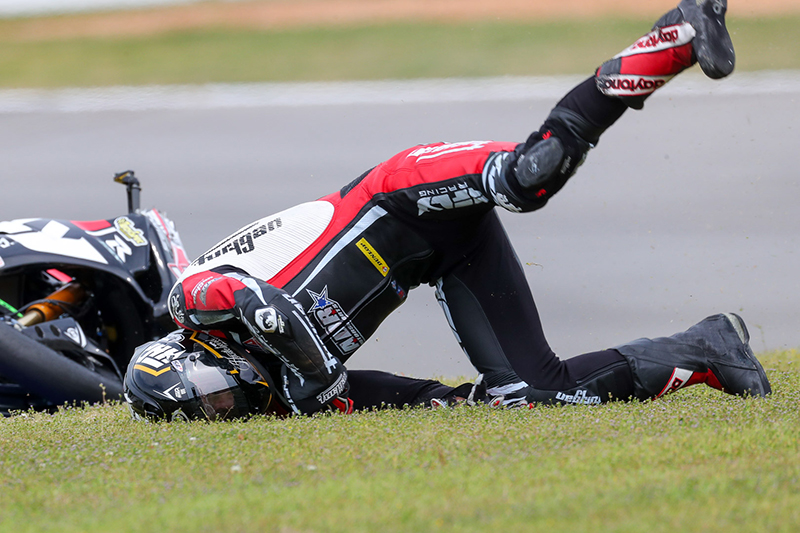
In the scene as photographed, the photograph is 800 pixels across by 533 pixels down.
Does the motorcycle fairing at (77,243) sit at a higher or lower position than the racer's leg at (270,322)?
higher

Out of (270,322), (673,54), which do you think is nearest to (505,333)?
(270,322)

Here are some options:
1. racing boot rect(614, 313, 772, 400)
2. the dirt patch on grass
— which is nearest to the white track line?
the dirt patch on grass

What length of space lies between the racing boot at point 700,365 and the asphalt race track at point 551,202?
2.32 meters

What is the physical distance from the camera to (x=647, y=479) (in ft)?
7.98

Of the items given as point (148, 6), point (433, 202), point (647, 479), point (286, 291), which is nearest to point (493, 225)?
point (433, 202)

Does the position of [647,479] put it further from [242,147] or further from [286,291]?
[242,147]

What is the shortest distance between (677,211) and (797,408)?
237 inches

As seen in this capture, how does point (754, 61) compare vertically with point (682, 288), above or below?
above

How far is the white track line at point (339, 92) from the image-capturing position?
1216cm

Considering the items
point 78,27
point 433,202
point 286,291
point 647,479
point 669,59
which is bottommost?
point 647,479

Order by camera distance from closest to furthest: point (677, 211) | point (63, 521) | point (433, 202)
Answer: point (63, 521), point (433, 202), point (677, 211)

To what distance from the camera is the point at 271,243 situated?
3.93 metres

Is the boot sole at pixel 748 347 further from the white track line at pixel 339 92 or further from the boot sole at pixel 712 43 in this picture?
the white track line at pixel 339 92

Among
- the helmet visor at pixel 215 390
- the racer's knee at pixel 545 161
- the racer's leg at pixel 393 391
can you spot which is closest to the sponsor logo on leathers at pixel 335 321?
the racer's leg at pixel 393 391
